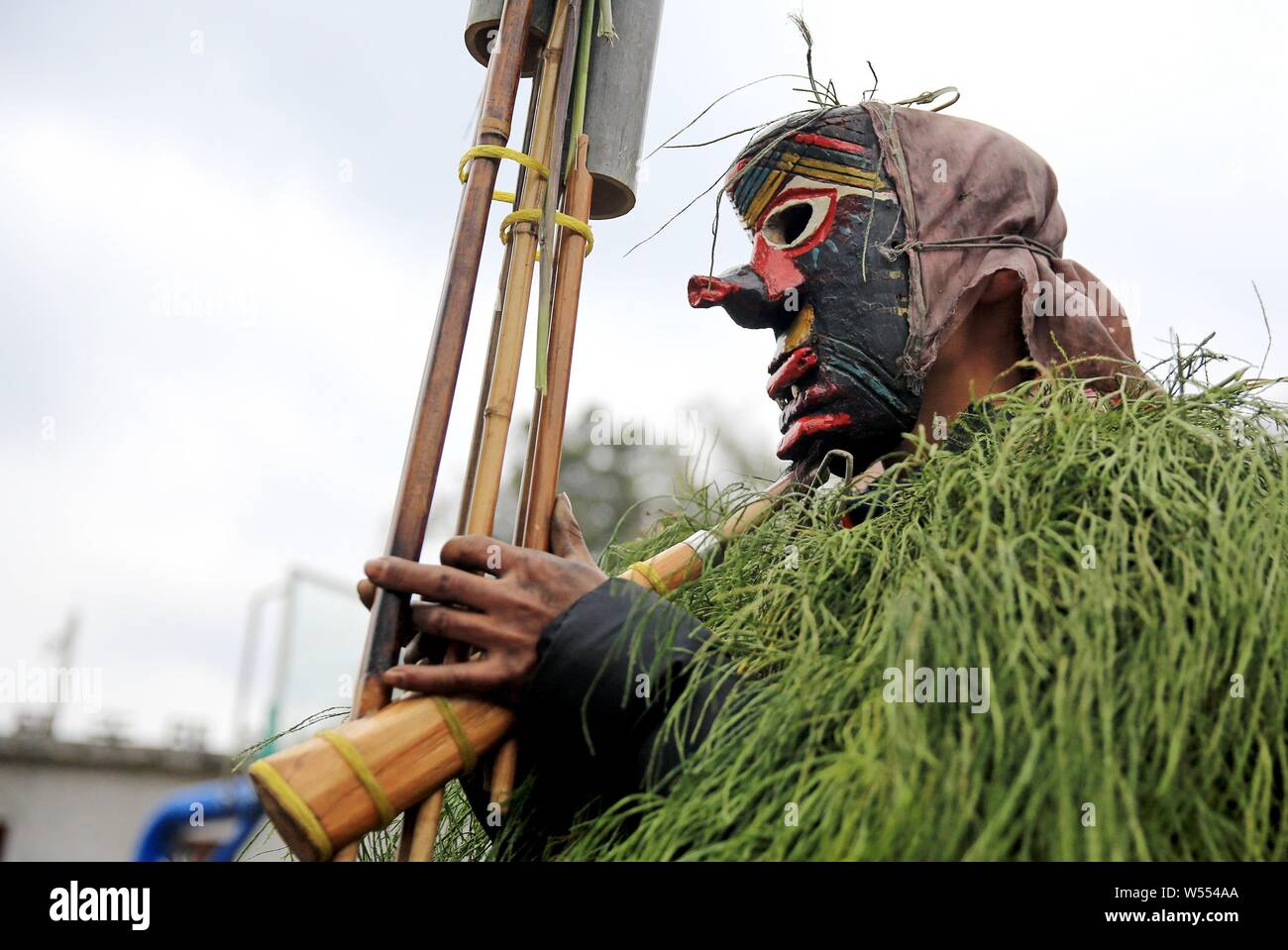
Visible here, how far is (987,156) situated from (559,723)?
45.7 inches

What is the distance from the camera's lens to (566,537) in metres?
1.40

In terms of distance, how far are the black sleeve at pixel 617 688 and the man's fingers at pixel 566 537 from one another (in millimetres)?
158

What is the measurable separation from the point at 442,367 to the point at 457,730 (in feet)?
1.45

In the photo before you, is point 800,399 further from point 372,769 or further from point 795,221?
point 372,769

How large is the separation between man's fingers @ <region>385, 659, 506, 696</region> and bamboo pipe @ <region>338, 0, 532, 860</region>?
45 millimetres

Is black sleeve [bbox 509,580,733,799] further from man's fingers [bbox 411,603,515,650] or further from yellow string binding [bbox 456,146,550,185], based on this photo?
yellow string binding [bbox 456,146,550,185]

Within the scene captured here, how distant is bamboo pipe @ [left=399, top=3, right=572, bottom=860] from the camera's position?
121cm

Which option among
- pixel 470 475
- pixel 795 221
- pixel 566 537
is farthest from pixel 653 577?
pixel 795 221

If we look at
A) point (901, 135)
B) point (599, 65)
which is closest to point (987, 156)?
point (901, 135)

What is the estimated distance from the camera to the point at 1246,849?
92cm

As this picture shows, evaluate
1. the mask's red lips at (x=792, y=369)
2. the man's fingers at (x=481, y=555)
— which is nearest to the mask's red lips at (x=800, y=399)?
the mask's red lips at (x=792, y=369)

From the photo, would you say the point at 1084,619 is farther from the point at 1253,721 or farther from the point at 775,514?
the point at 775,514

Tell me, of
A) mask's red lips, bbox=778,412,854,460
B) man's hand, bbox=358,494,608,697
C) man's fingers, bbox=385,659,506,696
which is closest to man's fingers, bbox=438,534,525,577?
man's hand, bbox=358,494,608,697
